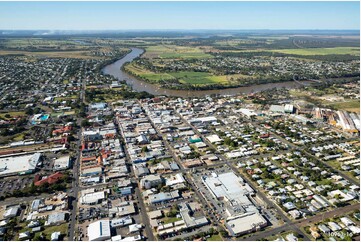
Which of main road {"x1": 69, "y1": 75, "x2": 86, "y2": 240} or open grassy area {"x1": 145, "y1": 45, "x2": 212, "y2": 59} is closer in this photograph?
main road {"x1": 69, "y1": 75, "x2": 86, "y2": 240}

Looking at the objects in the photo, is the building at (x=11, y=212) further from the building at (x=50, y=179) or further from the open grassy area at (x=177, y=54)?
the open grassy area at (x=177, y=54)

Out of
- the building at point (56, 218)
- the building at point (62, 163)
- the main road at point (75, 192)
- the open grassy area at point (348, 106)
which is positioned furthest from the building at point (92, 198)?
the open grassy area at point (348, 106)

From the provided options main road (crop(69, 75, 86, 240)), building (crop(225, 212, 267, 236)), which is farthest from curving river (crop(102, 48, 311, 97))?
building (crop(225, 212, 267, 236))

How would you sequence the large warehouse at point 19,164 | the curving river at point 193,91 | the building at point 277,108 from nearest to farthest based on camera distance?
the large warehouse at point 19,164
the building at point 277,108
the curving river at point 193,91

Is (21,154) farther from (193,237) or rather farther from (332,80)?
(332,80)

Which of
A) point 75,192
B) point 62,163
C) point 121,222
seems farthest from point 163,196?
point 62,163

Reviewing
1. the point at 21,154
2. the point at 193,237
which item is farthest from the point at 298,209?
the point at 21,154

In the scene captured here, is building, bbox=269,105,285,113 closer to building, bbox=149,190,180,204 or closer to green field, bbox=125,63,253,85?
green field, bbox=125,63,253,85
